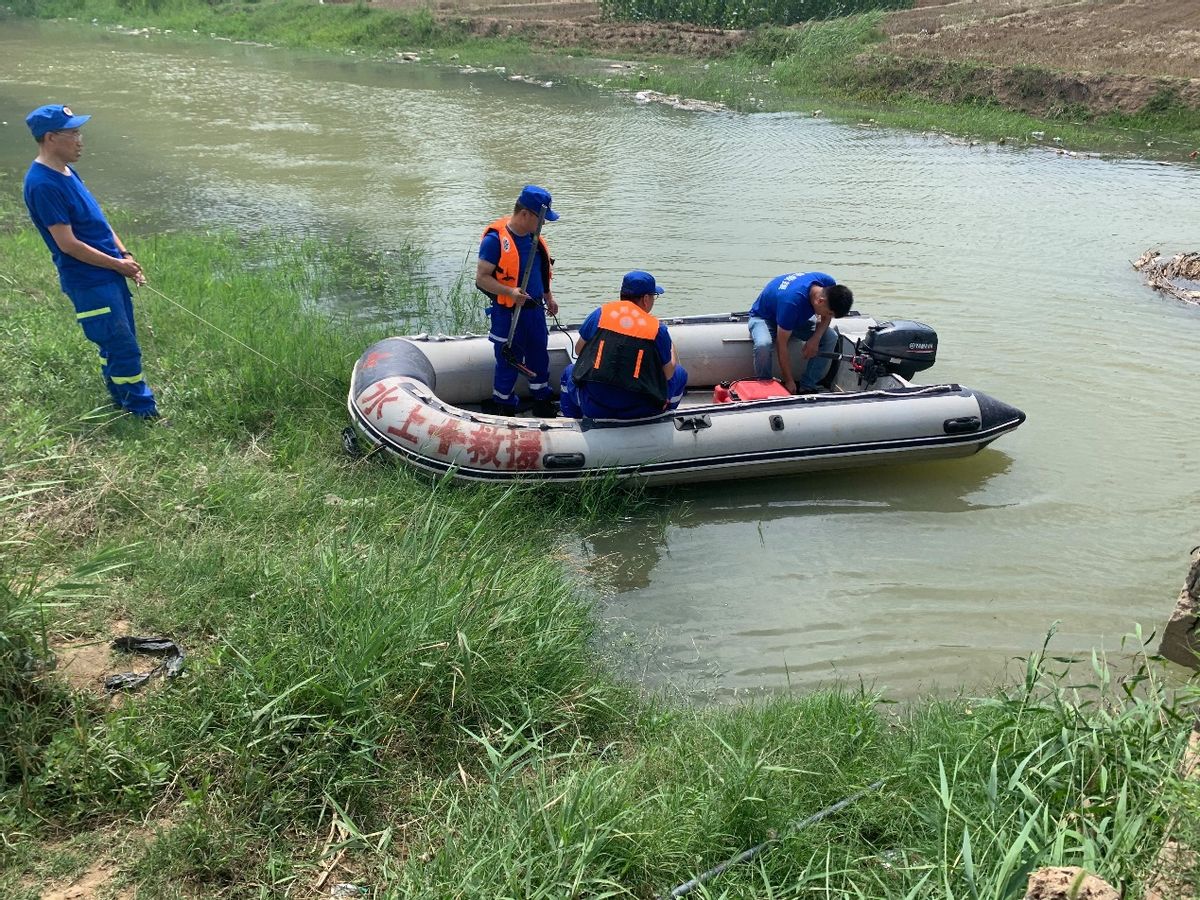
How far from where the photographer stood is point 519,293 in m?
5.41

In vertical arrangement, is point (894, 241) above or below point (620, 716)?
above

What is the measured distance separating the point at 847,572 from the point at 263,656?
9.81 feet

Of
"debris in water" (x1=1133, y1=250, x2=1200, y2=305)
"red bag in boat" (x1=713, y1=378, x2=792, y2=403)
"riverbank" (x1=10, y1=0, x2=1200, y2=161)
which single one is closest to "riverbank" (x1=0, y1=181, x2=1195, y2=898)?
"red bag in boat" (x1=713, y1=378, x2=792, y2=403)

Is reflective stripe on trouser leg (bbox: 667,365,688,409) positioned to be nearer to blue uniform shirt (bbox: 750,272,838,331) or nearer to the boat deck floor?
the boat deck floor

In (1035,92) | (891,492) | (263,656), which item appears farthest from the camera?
(1035,92)

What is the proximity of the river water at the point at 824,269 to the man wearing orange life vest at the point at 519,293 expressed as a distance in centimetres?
125

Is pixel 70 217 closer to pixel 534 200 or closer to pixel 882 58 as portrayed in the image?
pixel 534 200

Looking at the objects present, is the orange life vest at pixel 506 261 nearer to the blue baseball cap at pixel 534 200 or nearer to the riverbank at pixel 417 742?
the blue baseball cap at pixel 534 200

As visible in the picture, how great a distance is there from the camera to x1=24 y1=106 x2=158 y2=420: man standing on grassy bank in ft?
14.3

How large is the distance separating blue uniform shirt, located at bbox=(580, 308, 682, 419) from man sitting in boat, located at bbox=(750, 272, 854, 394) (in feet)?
4.14

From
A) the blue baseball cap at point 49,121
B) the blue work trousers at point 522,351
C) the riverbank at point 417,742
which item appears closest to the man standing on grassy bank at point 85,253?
the blue baseball cap at point 49,121

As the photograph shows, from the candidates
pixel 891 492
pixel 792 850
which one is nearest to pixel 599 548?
pixel 891 492

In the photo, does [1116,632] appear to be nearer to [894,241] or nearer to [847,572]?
[847,572]

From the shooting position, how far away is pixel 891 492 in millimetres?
5715
